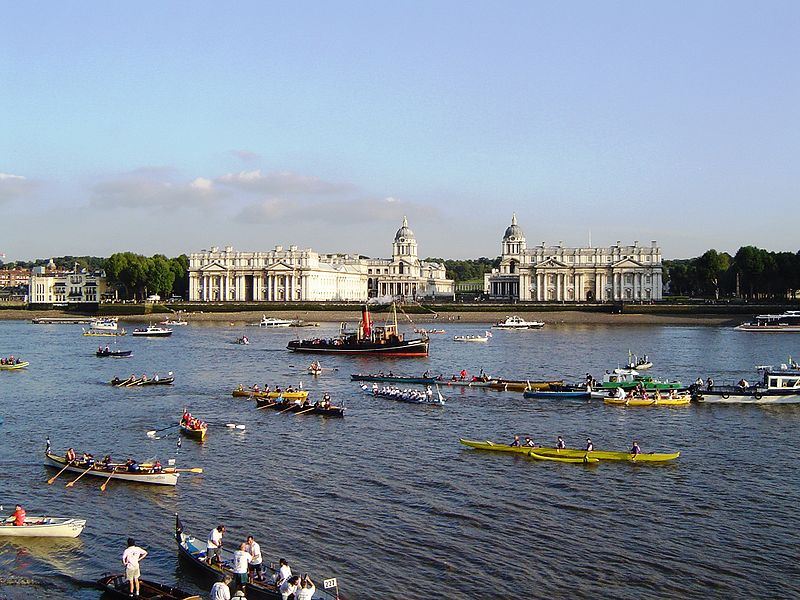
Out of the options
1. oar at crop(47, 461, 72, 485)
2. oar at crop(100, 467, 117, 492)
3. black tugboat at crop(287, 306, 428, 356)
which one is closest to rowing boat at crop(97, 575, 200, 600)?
oar at crop(100, 467, 117, 492)

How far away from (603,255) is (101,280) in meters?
112

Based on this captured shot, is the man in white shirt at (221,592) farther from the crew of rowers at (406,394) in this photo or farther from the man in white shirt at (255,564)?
the crew of rowers at (406,394)

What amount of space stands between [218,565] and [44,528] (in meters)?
6.59

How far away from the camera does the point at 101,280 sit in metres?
197

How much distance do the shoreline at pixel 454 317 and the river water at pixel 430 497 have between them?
298 feet

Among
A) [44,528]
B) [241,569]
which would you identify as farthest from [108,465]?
[241,569]

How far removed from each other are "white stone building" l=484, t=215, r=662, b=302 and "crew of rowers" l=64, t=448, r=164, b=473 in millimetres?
156563

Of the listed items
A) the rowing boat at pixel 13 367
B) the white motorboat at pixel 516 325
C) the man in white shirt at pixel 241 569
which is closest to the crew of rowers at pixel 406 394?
the man in white shirt at pixel 241 569

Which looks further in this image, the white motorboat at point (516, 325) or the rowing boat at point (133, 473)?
the white motorboat at point (516, 325)

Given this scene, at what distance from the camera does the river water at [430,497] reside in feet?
76.3

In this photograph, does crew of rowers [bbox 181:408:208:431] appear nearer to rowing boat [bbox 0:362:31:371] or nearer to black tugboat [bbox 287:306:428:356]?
rowing boat [bbox 0:362:31:371]

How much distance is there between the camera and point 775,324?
12181 cm

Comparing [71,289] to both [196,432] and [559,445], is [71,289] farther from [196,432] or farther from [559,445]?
[559,445]

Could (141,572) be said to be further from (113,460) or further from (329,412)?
(329,412)
